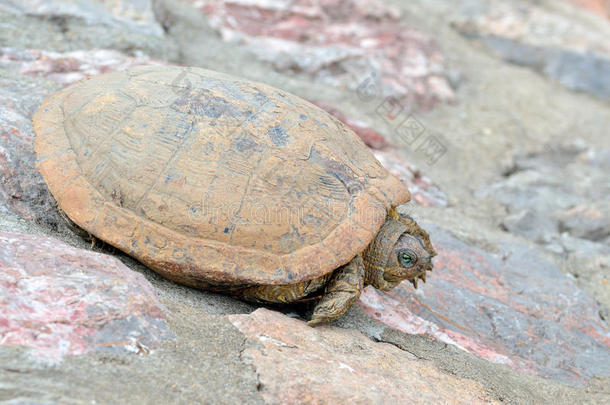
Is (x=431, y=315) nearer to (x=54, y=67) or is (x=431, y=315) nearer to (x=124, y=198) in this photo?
(x=124, y=198)

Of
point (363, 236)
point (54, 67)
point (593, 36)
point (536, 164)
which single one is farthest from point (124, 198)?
point (593, 36)

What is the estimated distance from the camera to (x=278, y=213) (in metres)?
2.73

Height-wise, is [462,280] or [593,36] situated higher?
[593,36]

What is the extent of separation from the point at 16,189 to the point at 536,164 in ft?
17.0

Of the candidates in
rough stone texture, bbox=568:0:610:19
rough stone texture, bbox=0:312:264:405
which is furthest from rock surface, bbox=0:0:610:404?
rough stone texture, bbox=568:0:610:19

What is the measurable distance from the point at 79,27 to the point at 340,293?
12.7ft

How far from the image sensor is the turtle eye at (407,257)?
2977 millimetres

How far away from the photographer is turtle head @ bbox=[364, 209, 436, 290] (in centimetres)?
299

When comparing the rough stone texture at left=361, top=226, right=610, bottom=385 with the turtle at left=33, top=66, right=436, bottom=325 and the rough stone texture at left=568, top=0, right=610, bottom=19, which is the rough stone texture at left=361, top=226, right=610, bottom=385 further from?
the rough stone texture at left=568, top=0, right=610, bottom=19

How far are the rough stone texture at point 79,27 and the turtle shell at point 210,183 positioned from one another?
2.20 m

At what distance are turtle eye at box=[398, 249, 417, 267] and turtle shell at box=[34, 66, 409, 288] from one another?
223 mm

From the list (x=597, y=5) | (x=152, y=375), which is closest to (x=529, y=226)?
(x=152, y=375)

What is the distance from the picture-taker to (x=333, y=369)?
7.82 feet

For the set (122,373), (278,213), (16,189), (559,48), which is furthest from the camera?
(559,48)
